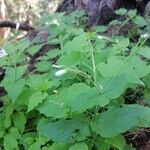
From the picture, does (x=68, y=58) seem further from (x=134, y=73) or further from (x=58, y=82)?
(x=134, y=73)

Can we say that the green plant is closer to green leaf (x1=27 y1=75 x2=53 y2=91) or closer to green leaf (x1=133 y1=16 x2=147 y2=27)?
green leaf (x1=27 y1=75 x2=53 y2=91)

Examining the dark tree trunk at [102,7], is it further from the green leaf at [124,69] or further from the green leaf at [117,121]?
the green leaf at [117,121]

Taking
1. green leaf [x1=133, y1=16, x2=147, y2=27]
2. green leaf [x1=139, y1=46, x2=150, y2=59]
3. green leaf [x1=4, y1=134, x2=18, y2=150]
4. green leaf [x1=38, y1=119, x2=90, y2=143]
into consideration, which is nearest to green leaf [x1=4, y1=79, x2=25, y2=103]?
green leaf [x1=4, y1=134, x2=18, y2=150]

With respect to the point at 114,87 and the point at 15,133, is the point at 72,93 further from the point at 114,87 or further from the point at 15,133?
the point at 15,133

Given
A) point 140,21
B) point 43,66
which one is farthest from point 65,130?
point 140,21

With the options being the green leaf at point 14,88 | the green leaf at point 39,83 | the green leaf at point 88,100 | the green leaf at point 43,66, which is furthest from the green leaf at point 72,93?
the green leaf at point 43,66
